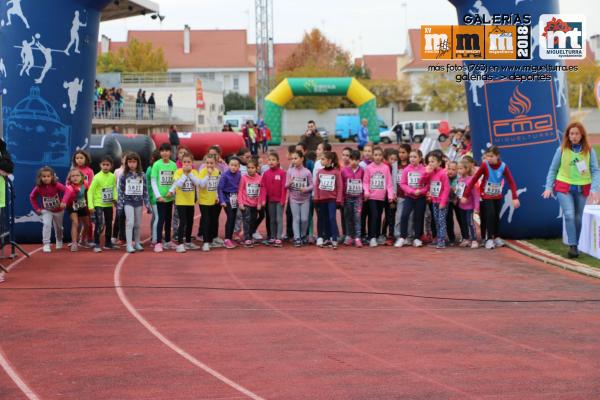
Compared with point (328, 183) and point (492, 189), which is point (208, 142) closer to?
point (328, 183)

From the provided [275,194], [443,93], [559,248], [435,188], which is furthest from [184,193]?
[443,93]

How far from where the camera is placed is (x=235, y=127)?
77.8 metres

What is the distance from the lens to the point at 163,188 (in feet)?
49.9

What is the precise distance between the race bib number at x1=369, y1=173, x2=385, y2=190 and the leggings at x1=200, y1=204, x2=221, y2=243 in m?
2.51

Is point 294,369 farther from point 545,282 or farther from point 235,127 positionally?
point 235,127

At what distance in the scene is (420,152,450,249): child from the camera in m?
15.1

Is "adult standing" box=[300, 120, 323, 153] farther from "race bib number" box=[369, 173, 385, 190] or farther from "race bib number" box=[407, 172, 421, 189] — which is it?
"race bib number" box=[407, 172, 421, 189]

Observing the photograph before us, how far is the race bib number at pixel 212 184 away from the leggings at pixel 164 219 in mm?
644

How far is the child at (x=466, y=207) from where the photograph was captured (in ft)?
49.8

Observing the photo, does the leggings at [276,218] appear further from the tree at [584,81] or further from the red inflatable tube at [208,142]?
the tree at [584,81]

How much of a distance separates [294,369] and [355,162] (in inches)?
334

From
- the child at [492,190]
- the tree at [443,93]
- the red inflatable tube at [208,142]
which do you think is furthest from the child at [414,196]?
the tree at [443,93]

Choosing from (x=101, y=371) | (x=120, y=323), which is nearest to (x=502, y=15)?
(x=120, y=323)

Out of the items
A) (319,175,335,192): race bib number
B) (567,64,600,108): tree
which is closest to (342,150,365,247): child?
(319,175,335,192): race bib number
